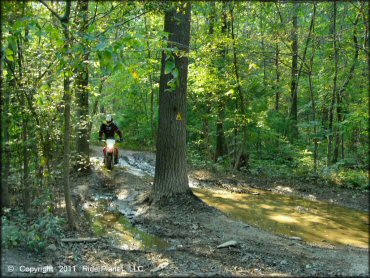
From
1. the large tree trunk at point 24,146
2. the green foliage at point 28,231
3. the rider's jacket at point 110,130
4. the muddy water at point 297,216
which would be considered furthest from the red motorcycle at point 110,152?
the green foliage at point 28,231

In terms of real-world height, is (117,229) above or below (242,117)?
below

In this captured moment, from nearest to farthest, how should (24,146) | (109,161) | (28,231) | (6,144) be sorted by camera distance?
(28,231)
(6,144)
(24,146)
(109,161)

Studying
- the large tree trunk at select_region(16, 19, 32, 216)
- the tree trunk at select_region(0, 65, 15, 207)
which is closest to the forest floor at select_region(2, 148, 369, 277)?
the large tree trunk at select_region(16, 19, 32, 216)

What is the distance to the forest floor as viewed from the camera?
15.4 feet

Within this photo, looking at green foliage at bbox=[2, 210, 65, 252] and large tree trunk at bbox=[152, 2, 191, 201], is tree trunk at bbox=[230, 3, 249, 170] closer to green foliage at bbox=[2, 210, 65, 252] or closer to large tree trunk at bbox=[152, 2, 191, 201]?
large tree trunk at bbox=[152, 2, 191, 201]

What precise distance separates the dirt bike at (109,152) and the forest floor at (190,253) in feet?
7.70

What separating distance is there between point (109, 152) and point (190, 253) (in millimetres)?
6959

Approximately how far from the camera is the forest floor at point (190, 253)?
4.71 m

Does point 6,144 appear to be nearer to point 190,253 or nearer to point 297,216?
point 190,253

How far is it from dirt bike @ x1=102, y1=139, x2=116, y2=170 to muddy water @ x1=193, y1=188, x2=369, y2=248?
3080mm

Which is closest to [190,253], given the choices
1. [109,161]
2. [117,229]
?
[117,229]

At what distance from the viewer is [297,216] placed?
350 inches

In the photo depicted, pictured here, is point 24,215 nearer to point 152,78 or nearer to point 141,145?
point 152,78

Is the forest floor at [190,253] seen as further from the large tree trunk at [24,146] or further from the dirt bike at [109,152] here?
the dirt bike at [109,152]
